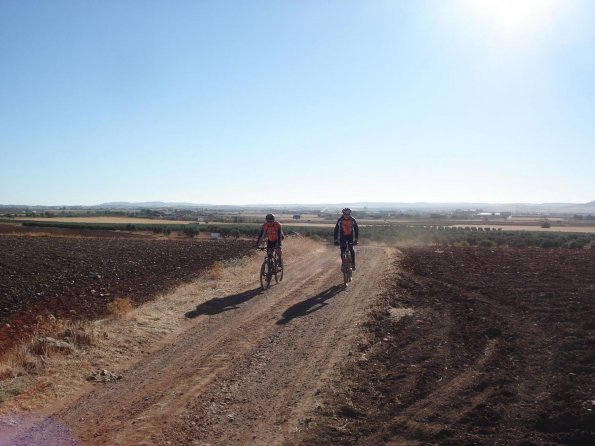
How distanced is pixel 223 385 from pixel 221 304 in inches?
237

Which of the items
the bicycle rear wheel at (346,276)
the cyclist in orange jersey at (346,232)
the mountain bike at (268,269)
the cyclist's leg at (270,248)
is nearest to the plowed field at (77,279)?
the mountain bike at (268,269)

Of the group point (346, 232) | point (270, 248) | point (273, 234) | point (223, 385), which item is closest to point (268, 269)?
point (270, 248)

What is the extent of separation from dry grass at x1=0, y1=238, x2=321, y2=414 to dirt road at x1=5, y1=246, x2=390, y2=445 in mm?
311

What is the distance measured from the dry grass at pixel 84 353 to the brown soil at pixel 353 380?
27 centimetres

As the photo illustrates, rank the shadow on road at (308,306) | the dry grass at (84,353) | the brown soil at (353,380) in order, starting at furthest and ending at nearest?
the shadow on road at (308,306) < the dry grass at (84,353) < the brown soil at (353,380)

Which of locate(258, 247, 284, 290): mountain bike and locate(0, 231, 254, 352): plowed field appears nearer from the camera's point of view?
locate(258, 247, 284, 290): mountain bike

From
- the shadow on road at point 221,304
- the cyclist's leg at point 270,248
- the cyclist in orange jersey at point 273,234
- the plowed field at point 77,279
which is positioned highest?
the cyclist in orange jersey at point 273,234

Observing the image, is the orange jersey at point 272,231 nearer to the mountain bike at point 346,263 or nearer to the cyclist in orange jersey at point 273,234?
the cyclist in orange jersey at point 273,234

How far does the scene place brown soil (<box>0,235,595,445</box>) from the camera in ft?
17.5

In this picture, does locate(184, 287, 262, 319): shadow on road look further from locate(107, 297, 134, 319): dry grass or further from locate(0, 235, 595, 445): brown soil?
locate(107, 297, 134, 319): dry grass

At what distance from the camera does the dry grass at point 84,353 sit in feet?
21.6

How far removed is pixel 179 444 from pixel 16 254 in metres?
30.1

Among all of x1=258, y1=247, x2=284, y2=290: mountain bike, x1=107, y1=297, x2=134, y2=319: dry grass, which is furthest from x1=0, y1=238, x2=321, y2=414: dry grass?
x1=258, y1=247, x2=284, y2=290: mountain bike

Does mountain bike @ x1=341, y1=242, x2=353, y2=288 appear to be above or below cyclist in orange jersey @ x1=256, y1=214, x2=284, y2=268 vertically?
below
